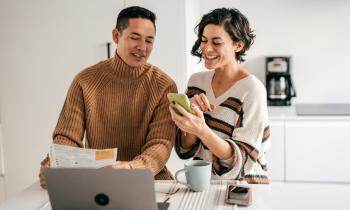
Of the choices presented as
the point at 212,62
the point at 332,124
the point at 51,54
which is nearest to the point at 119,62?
the point at 212,62

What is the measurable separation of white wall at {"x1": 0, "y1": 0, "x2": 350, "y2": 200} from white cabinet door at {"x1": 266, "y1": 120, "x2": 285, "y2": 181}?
0.52 metres

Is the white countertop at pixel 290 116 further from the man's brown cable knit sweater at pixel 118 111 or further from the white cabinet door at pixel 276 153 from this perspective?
the man's brown cable knit sweater at pixel 118 111

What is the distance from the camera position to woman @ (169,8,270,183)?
4.76 ft

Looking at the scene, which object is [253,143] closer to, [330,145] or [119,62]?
[119,62]

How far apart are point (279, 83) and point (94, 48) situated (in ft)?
4.22

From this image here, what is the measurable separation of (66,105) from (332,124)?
1728 mm

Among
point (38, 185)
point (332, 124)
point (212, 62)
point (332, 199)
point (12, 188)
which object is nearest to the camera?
point (332, 199)

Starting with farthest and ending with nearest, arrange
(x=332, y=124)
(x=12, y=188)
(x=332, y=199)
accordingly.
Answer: (x=12, y=188)
(x=332, y=124)
(x=332, y=199)

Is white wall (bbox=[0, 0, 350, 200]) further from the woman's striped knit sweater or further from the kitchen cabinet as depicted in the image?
the woman's striped knit sweater

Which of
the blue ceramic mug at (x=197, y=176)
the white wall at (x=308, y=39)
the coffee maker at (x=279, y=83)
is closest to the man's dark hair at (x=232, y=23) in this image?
the blue ceramic mug at (x=197, y=176)

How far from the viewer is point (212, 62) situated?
1589 mm

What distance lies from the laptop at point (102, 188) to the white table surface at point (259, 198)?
0.48ft

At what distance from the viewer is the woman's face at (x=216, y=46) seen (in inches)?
62.1

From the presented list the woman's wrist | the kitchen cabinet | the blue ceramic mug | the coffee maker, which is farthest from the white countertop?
the blue ceramic mug
